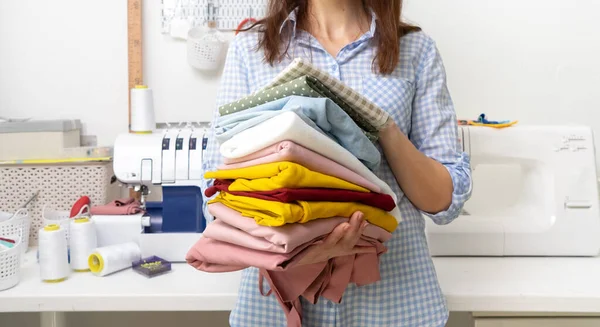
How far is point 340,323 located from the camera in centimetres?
109

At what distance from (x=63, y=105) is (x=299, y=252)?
1.45m

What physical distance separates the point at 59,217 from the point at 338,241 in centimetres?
108

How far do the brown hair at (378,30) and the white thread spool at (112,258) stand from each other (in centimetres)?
64

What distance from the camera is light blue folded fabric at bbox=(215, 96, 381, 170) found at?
2.70ft

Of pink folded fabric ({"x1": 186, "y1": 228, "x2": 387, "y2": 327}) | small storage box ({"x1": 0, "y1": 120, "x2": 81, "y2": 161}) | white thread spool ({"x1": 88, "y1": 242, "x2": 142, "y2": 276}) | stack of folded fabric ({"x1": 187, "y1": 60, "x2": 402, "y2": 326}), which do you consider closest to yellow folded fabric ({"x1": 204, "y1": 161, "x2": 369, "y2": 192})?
stack of folded fabric ({"x1": 187, "y1": 60, "x2": 402, "y2": 326})

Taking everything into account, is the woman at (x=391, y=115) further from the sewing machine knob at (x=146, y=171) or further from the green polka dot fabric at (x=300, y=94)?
the sewing machine knob at (x=146, y=171)

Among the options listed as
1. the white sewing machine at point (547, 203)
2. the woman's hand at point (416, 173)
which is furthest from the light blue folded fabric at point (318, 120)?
the white sewing machine at point (547, 203)

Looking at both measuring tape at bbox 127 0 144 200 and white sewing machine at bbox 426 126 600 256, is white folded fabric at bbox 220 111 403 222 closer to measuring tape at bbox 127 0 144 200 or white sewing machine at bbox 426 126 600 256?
white sewing machine at bbox 426 126 600 256

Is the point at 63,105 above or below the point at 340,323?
above

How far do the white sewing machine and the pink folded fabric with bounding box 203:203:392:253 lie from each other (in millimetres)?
705

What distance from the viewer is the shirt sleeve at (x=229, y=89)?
116 cm

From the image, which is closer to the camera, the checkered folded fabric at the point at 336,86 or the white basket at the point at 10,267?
the checkered folded fabric at the point at 336,86

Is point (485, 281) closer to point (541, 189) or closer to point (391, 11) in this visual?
point (541, 189)

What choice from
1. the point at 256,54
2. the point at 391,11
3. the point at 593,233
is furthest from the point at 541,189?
the point at 256,54
